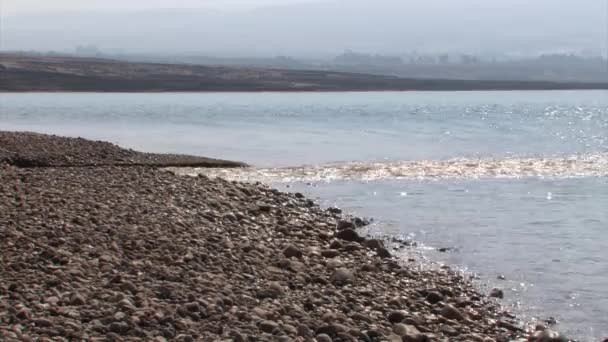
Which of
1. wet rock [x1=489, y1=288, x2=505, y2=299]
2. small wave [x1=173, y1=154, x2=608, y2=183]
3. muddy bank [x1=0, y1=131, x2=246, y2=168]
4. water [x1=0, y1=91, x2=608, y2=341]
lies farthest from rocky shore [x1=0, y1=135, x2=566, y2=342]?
small wave [x1=173, y1=154, x2=608, y2=183]

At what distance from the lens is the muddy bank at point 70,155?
69.5ft

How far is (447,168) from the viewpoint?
26891mm

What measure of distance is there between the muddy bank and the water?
1723 mm

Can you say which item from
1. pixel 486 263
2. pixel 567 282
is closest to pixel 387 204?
pixel 486 263

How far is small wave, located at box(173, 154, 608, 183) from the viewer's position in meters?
23.9

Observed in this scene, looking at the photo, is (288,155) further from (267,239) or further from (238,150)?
(267,239)

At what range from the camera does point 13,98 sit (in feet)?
238

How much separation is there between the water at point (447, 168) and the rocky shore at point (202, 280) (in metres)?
1.32

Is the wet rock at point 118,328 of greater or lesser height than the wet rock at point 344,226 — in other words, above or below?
above

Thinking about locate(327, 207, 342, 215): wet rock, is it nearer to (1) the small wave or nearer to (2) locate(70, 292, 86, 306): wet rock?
(1) the small wave

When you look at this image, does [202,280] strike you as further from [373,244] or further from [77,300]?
[373,244]

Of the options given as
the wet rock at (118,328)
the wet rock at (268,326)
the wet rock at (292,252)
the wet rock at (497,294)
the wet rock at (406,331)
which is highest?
the wet rock at (118,328)

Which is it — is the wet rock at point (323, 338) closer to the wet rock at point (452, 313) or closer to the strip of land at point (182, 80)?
the wet rock at point (452, 313)

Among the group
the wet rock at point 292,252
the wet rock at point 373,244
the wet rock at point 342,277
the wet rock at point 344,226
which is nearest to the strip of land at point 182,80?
the wet rock at point 344,226
